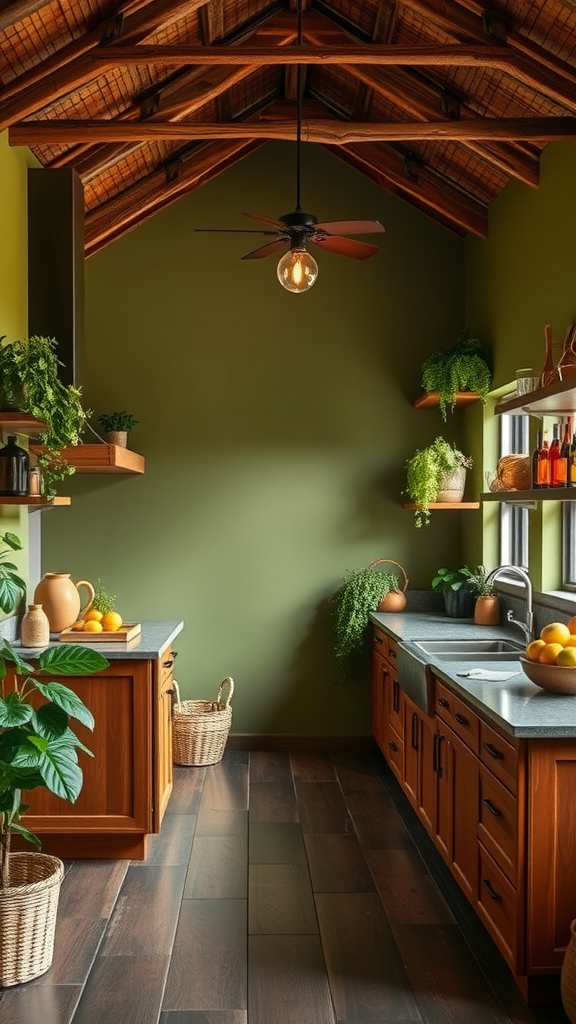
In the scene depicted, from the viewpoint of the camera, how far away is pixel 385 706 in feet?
17.5

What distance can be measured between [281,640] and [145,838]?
2.05 meters

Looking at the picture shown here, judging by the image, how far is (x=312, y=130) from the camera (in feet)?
14.9

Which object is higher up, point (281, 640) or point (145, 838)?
point (281, 640)

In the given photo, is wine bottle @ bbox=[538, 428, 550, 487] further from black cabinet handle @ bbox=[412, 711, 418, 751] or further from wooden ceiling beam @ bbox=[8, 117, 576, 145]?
wooden ceiling beam @ bbox=[8, 117, 576, 145]

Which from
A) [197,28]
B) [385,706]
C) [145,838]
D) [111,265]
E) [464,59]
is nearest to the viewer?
[464,59]

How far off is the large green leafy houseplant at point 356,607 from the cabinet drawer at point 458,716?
6.18 ft

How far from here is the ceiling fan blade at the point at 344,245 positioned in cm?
392

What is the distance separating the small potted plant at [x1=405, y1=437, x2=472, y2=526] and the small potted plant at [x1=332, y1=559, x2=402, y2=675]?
549 mm

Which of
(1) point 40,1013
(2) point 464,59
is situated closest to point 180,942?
(1) point 40,1013

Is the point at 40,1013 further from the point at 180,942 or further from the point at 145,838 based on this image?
the point at 145,838

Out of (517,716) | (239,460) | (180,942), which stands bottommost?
(180,942)

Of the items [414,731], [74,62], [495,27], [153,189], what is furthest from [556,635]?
[153,189]

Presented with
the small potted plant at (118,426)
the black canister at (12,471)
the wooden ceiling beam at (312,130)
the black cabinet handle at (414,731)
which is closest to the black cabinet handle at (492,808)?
the black cabinet handle at (414,731)

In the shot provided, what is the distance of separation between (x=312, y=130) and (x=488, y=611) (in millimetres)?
2722
